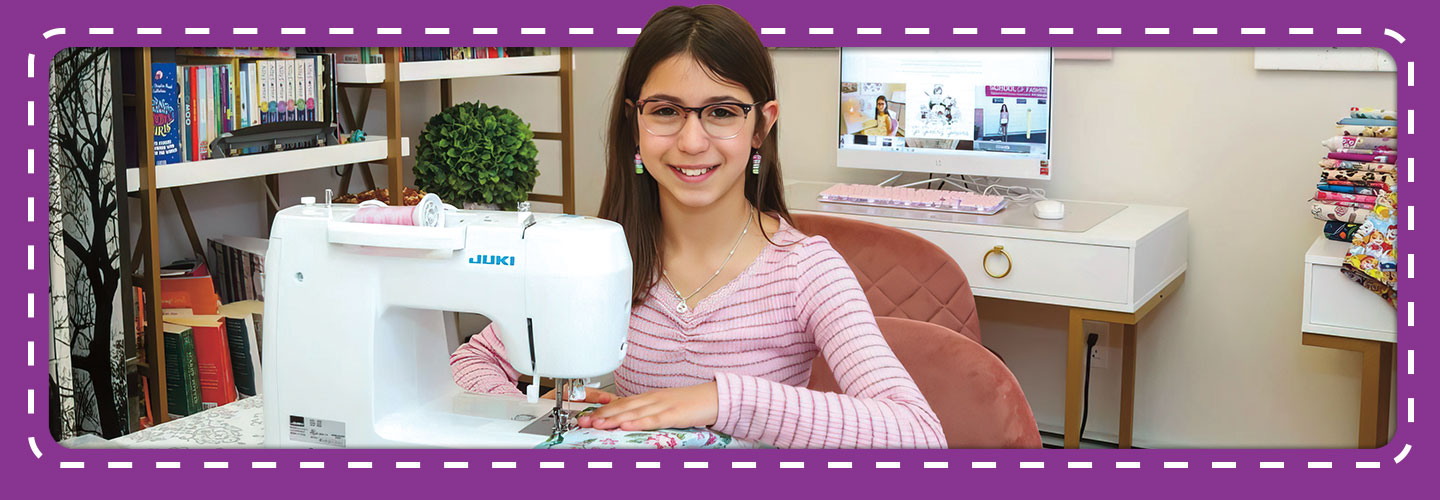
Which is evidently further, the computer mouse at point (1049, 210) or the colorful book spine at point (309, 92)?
the computer mouse at point (1049, 210)

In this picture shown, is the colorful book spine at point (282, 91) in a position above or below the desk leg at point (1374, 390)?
above

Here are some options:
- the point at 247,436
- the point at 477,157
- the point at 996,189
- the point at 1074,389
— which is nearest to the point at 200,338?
the point at 477,157

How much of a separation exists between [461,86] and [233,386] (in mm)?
617

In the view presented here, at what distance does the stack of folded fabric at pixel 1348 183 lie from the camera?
2.08 m

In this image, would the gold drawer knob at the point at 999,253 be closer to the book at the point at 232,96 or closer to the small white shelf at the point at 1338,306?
the small white shelf at the point at 1338,306

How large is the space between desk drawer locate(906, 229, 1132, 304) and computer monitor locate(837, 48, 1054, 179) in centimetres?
24

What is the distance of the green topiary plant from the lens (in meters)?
1.99

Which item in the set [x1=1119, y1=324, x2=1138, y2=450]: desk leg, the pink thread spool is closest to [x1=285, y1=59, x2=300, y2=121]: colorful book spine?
the pink thread spool

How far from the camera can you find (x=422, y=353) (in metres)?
1.28

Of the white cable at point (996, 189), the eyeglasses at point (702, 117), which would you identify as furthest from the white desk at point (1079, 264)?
the eyeglasses at point (702, 117)

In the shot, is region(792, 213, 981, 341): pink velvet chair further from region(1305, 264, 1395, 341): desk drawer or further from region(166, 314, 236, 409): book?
region(166, 314, 236, 409): book

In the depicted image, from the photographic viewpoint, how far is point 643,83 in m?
1.33

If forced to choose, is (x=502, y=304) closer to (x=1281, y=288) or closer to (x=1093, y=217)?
(x=1281, y=288)

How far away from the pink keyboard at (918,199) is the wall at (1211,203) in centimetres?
22
